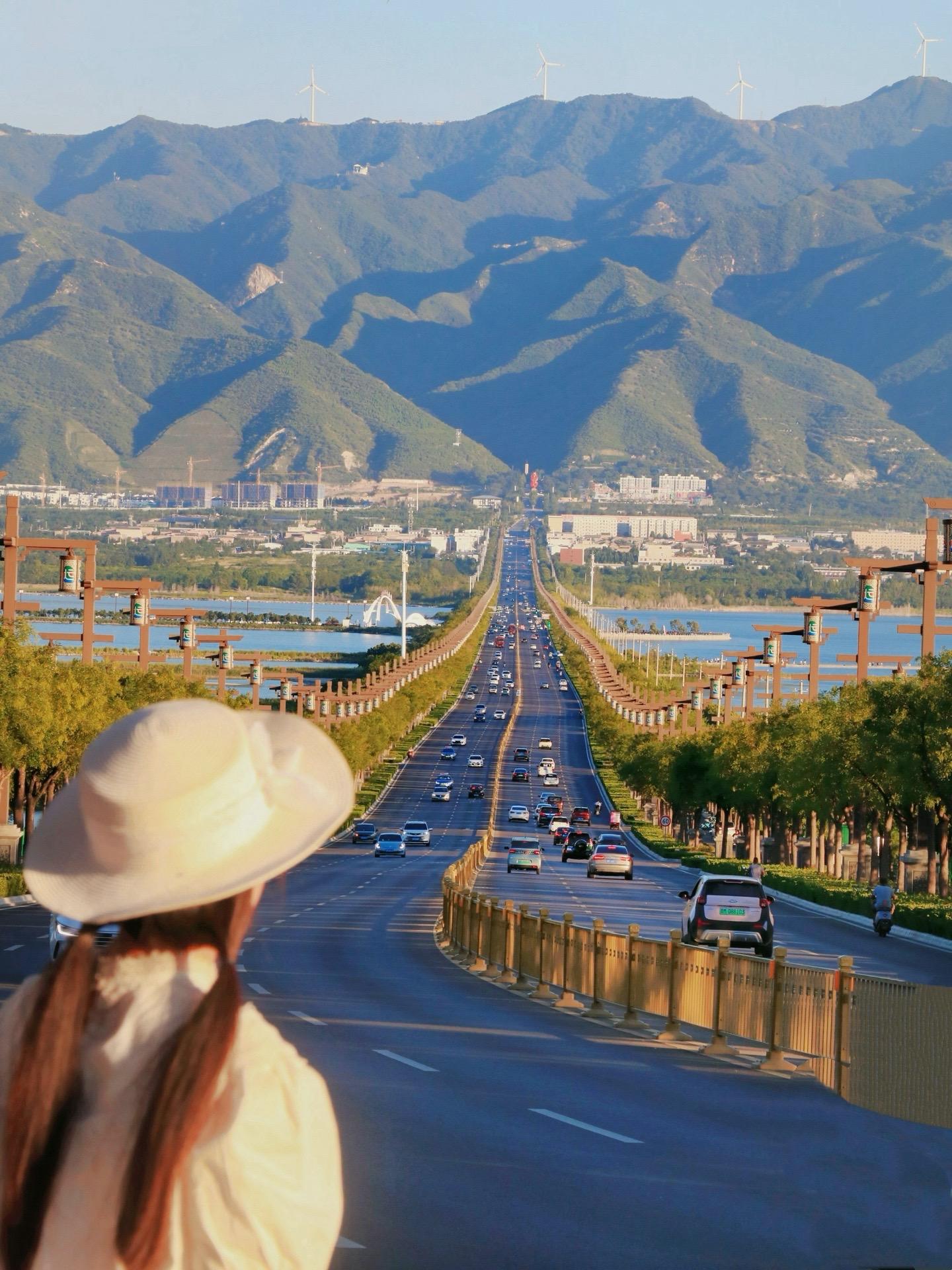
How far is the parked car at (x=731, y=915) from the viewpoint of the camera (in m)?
36.5

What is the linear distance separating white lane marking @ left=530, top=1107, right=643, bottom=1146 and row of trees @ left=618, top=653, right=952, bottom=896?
1371 inches

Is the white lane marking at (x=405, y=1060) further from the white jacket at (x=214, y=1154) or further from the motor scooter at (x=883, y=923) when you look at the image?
the motor scooter at (x=883, y=923)

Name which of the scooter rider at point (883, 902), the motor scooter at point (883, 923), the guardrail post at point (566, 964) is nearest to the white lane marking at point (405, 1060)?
the guardrail post at point (566, 964)

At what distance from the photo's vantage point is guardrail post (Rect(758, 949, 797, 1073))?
808 inches

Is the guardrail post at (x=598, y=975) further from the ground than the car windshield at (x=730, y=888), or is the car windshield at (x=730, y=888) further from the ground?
the car windshield at (x=730, y=888)

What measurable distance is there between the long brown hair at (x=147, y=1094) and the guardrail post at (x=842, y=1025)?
50.3ft

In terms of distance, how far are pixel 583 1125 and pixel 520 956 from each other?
50.9 feet

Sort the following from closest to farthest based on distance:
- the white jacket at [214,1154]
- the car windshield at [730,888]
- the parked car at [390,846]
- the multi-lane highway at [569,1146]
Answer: the white jacket at [214,1154]
the multi-lane highway at [569,1146]
the car windshield at [730,888]
the parked car at [390,846]

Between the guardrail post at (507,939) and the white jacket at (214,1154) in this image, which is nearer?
the white jacket at (214,1154)

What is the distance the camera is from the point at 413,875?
66.9 meters

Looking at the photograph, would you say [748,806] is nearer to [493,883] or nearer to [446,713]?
[493,883]

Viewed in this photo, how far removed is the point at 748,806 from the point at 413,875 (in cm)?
2592

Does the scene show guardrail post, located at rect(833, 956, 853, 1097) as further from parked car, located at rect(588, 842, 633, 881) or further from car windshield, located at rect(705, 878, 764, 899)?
parked car, located at rect(588, 842, 633, 881)

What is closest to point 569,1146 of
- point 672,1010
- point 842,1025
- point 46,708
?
point 842,1025
